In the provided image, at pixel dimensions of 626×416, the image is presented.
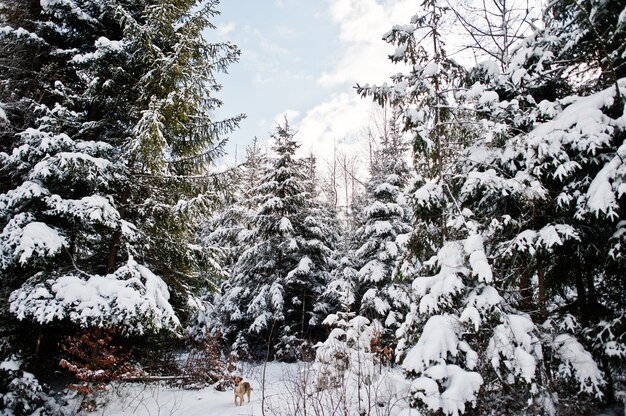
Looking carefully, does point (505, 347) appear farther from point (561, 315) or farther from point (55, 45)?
point (55, 45)

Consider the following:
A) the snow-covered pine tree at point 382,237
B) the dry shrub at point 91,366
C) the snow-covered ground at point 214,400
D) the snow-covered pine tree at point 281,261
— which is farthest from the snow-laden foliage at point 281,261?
the dry shrub at point 91,366

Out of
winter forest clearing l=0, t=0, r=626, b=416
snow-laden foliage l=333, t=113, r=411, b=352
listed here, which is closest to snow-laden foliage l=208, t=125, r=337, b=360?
snow-laden foliage l=333, t=113, r=411, b=352

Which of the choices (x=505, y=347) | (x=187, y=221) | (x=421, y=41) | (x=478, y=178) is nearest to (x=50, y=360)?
(x=187, y=221)

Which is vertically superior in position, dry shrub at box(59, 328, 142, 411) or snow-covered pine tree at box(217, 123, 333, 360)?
snow-covered pine tree at box(217, 123, 333, 360)

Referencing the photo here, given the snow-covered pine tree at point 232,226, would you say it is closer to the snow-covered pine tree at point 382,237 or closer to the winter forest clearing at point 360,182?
the snow-covered pine tree at point 382,237

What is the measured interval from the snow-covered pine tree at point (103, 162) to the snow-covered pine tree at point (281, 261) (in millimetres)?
4935

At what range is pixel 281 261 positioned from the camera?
46.5ft

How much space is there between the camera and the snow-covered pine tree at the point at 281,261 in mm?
13414

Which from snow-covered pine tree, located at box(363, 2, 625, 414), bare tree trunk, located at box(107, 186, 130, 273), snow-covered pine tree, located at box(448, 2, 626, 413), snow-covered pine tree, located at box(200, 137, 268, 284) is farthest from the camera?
snow-covered pine tree, located at box(200, 137, 268, 284)

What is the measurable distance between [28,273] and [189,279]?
131 inches

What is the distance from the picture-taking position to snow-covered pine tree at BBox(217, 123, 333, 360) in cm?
1341

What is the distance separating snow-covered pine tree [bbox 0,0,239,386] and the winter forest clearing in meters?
0.05

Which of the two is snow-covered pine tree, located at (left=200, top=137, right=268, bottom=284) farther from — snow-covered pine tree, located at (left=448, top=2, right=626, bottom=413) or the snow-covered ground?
snow-covered pine tree, located at (left=448, top=2, right=626, bottom=413)

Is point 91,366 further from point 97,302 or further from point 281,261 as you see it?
point 281,261
